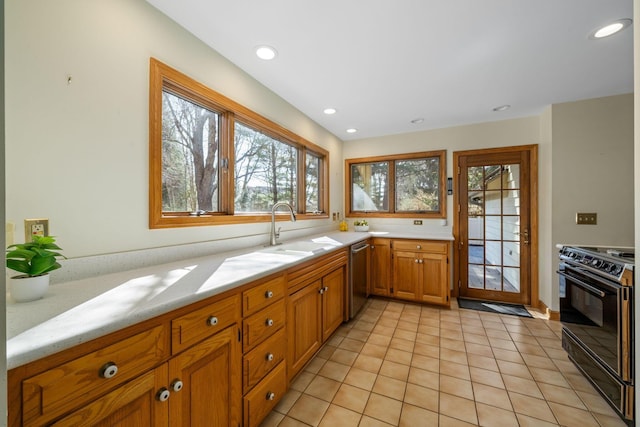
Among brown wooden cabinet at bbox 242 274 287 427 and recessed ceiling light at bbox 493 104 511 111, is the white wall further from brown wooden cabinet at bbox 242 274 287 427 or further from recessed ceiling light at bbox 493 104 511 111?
recessed ceiling light at bbox 493 104 511 111

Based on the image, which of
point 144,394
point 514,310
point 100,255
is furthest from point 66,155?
point 514,310

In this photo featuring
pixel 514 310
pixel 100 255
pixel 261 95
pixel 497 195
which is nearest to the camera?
pixel 100 255

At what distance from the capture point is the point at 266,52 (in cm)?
188

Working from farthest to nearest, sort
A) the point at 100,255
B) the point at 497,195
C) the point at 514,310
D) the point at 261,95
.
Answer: the point at 497,195, the point at 514,310, the point at 261,95, the point at 100,255

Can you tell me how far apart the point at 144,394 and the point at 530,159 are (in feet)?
13.6

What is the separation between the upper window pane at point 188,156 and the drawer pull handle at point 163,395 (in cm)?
107

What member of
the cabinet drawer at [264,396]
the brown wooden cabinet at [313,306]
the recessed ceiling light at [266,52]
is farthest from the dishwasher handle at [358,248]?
the recessed ceiling light at [266,52]

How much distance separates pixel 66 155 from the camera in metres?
1.14

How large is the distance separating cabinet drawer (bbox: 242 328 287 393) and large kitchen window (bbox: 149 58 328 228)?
0.91 m

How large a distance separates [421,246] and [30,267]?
319 cm

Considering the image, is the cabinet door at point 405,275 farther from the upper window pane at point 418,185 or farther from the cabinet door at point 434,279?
the upper window pane at point 418,185

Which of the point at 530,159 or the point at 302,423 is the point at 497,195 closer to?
the point at 530,159

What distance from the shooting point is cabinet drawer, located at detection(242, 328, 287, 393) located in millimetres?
1263

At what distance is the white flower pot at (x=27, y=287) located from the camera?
2.79ft
